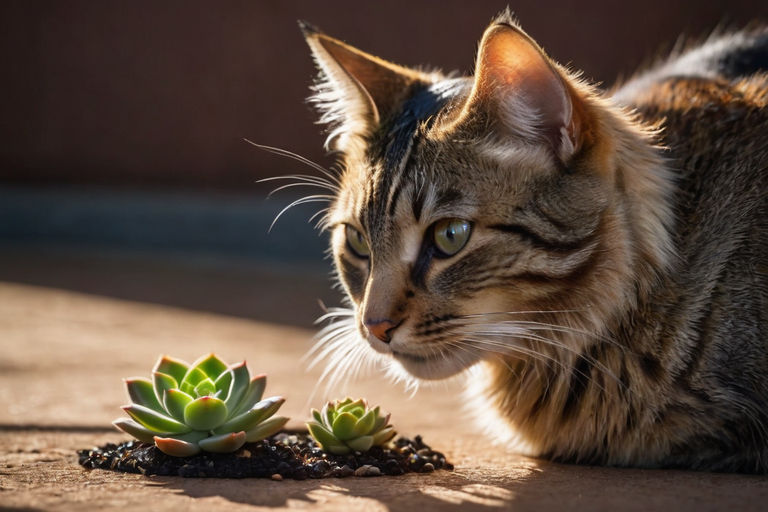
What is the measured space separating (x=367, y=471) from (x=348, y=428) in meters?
0.10

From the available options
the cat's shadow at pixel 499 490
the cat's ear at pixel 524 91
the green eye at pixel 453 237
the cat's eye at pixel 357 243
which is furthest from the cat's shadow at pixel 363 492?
the cat's ear at pixel 524 91

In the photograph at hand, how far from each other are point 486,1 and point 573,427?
4.85 m

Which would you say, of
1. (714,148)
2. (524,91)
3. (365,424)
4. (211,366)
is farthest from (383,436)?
(714,148)

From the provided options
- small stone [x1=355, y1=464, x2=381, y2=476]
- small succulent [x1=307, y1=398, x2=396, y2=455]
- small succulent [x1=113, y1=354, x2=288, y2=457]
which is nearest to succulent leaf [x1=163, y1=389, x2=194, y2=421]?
small succulent [x1=113, y1=354, x2=288, y2=457]

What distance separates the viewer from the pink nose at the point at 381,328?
185 centimetres

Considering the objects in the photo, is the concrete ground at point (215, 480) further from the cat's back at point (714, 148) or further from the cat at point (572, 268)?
the cat's back at point (714, 148)

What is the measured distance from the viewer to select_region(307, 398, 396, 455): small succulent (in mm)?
1824

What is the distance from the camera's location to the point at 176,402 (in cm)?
174

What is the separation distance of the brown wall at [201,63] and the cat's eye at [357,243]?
4.33 meters

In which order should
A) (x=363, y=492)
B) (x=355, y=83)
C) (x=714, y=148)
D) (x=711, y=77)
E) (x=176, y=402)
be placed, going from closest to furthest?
(x=363, y=492)
(x=176, y=402)
(x=714, y=148)
(x=355, y=83)
(x=711, y=77)

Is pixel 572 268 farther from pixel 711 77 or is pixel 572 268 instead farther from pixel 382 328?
pixel 711 77

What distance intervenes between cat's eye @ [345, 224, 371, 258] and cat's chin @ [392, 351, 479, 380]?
0.32m

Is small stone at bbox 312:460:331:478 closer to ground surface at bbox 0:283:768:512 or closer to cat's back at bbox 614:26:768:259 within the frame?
ground surface at bbox 0:283:768:512

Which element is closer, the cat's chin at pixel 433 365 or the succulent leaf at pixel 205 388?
the succulent leaf at pixel 205 388
